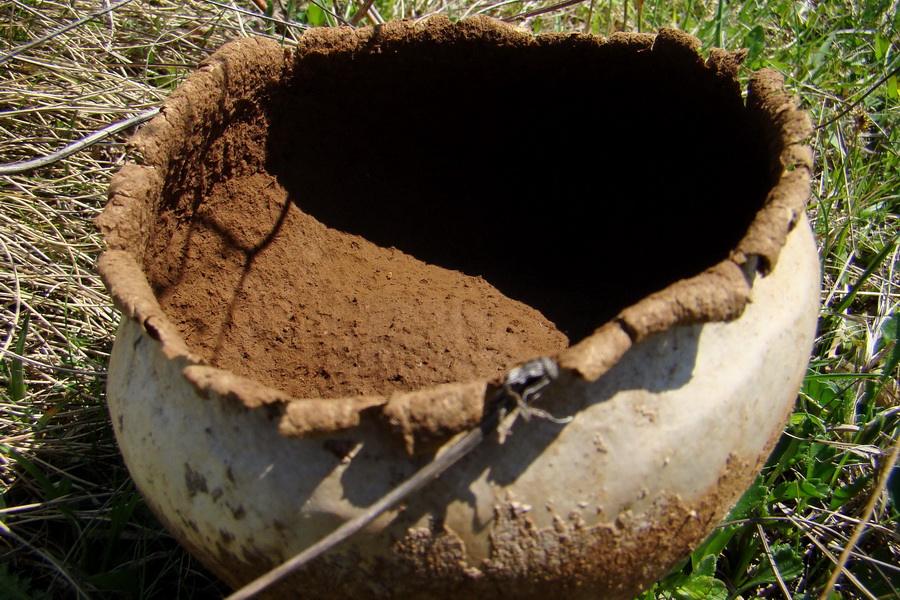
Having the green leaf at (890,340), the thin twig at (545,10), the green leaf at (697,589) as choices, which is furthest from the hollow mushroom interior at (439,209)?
the green leaf at (697,589)

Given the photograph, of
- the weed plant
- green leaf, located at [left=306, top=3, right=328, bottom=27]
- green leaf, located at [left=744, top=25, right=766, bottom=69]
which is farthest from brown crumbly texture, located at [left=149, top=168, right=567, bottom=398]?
green leaf, located at [left=744, top=25, right=766, bottom=69]

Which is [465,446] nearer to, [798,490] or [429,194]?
[798,490]

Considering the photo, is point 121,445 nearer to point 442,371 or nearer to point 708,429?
point 442,371

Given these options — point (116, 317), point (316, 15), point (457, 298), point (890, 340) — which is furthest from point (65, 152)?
point (890, 340)

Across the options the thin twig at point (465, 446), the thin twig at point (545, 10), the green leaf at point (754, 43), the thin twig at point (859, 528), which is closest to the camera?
the thin twig at point (465, 446)

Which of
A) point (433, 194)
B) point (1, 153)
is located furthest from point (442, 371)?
point (1, 153)

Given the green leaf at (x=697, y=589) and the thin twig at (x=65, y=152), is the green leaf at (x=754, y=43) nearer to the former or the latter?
the green leaf at (x=697, y=589)

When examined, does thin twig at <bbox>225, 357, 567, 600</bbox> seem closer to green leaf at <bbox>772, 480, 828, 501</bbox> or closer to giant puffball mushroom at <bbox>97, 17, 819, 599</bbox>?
giant puffball mushroom at <bbox>97, 17, 819, 599</bbox>
